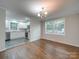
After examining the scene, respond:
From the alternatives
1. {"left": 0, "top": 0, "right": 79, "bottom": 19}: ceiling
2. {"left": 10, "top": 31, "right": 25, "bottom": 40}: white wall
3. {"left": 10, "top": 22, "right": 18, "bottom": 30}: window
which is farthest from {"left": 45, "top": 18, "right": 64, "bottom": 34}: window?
{"left": 10, "top": 22, "right": 18, "bottom": 30}: window

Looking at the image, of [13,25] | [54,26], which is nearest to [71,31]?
[54,26]

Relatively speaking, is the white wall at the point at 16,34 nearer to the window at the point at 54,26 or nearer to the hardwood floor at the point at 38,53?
the window at the point at 54,26

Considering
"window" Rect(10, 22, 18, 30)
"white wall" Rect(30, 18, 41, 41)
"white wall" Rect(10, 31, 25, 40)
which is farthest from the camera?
"window" Rect(10, 22, 18, 30)

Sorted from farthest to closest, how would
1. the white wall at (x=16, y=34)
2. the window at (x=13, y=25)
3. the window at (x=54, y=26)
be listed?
the window at (x=13, y=25), the white wall at (x=16, y=34), the window at (x=54, y=26)

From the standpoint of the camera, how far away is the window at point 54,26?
6.59m

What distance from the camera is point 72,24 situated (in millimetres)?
5520

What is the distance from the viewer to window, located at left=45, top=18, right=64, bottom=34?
6595mm

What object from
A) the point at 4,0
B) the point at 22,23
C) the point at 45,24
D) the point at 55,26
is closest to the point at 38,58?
the point at 4,0

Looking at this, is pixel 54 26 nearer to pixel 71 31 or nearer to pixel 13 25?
pixel 71 31

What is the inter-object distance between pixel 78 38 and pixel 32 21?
14.5ft

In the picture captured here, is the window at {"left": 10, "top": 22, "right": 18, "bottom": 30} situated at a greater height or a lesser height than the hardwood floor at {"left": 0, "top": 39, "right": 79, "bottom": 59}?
greater

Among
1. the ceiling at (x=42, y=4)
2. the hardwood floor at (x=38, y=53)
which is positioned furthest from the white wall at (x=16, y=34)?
the ceiling at (x=42, y=4)

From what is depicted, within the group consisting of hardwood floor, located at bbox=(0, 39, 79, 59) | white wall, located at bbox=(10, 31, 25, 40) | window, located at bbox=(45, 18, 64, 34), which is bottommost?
hardwood floor, located at bbox=(0, 39, 79, 59)

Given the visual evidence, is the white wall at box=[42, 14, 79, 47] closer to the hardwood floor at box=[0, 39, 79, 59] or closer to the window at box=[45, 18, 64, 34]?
the window at box=[45, 18, 64, 34]
